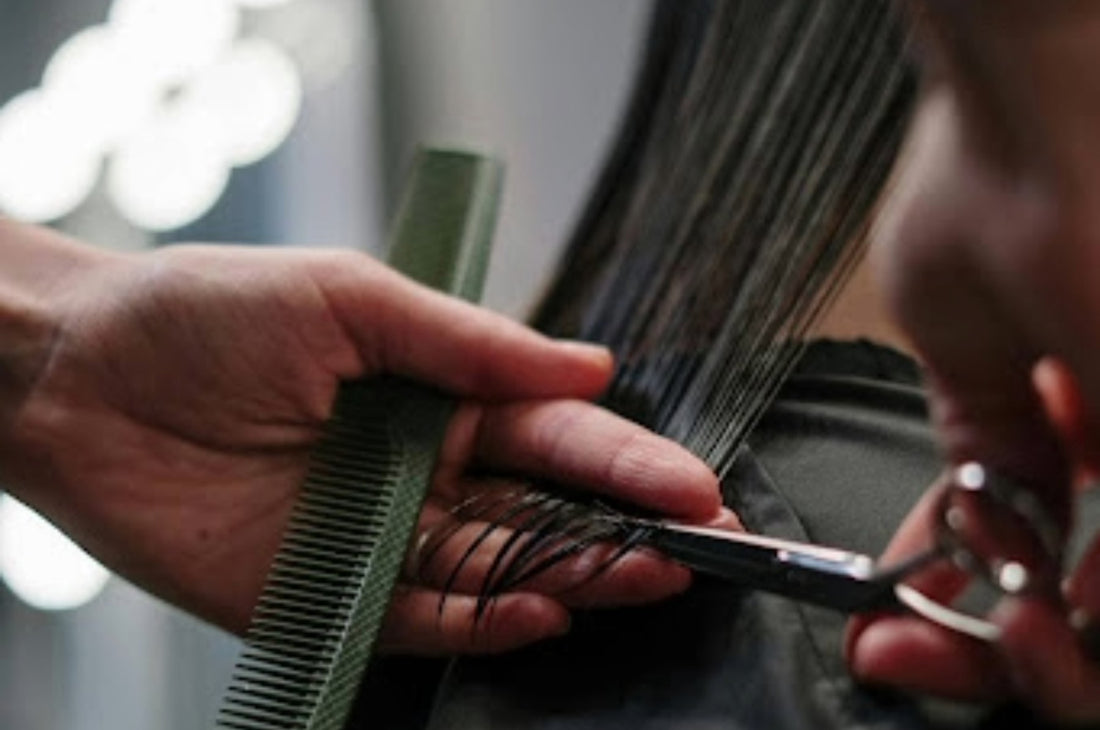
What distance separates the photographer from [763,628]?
0.50 meters

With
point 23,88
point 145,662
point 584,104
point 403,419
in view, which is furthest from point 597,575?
point 23,88

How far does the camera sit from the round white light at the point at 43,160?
1624 millimetres

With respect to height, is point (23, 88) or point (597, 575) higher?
point (597, 575)

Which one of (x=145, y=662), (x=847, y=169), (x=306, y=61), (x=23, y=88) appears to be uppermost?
(x=847, y=169)

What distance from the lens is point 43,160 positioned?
1626mm

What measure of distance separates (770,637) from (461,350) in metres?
0.21

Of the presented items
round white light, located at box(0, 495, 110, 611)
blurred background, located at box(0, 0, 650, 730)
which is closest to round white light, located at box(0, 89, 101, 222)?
blurred background, located at box(0, 0, 650, 730)

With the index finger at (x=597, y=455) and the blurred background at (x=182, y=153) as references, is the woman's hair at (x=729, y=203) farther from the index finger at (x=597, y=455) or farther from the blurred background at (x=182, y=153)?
the blurred background at (x=182, y=153)

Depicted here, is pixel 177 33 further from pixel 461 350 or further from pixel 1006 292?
pixel 1006 292

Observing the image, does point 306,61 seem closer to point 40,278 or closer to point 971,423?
point 40,278

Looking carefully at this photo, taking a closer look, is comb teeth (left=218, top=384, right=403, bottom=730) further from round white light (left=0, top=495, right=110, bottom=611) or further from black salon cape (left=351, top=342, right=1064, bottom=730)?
round white light (left=0, top=495, right=110, bottom=611)

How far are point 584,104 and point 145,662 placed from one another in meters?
0.64

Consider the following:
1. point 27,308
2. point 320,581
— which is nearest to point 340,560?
point 320,581

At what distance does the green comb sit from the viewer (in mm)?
593
